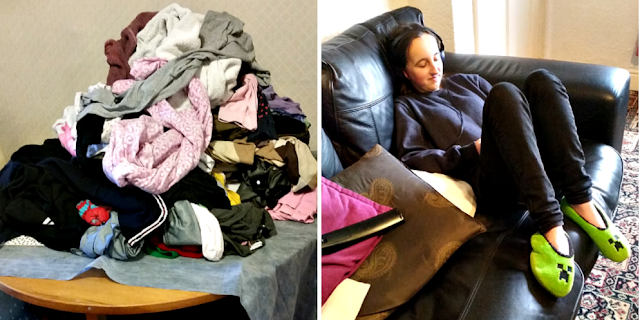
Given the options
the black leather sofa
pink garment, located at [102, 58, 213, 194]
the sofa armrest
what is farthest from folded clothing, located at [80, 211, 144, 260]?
the sofa armrest

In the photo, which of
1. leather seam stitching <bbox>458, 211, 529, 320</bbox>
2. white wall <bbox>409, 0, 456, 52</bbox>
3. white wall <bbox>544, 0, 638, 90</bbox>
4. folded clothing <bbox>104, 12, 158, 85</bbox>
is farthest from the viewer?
white wall <bbox>544, 0, 638, 90</bbox>

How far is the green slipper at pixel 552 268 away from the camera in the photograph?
3.13 ft

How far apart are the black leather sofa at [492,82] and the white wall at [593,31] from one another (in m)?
0.56

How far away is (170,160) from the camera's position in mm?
1107

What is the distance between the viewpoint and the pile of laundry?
1.08m

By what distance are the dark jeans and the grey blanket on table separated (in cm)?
46

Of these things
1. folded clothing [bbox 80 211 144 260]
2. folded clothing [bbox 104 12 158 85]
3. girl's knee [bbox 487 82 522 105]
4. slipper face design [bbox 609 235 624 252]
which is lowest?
slipper face design [bbox 609 235 624 252]

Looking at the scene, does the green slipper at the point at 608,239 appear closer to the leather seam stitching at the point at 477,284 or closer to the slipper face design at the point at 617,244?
the slipper face design at the point at 617,244

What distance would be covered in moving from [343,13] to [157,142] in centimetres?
80

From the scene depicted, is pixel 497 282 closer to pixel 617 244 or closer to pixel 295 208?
pixel 617 244

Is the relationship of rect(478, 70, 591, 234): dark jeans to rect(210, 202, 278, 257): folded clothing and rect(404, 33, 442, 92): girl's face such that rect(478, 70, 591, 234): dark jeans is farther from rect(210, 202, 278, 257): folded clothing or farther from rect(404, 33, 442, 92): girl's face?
rect(210, 202, 278, 257): folded clothing

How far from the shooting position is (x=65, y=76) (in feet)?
6.00

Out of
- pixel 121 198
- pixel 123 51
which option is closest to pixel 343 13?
pixel 123 51

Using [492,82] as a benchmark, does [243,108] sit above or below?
above
